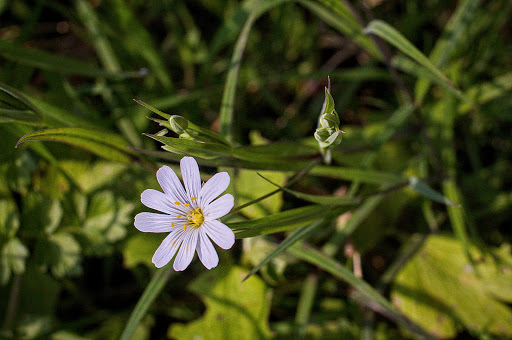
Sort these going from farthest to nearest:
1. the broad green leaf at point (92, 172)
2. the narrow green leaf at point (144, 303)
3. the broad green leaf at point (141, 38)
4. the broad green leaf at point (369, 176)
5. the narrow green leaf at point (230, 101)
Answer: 1. the broad green leaf at point (141, 38)
2. the broad green leaf at point (92, 172)
3. the broad green leaf at point (369, 176)
4. the narrow green leaf at point (230, 101)
5. the narrow green leaf at point (144, 303)

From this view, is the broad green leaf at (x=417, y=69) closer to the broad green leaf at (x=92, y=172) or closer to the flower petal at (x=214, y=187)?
the flower petal at (x=214, y=187)

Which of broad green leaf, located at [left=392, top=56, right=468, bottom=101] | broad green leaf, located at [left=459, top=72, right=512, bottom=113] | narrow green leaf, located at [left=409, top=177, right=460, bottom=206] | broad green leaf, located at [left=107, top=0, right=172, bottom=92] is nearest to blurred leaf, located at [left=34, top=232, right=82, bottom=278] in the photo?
broad green leaf, located at [left=107, top=0, right=172, bottom=92]

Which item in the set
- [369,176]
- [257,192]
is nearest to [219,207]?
[257,192]

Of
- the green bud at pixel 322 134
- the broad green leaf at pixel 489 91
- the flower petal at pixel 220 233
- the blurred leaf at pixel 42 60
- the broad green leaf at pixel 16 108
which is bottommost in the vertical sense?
the flower petal at pixel 220 233

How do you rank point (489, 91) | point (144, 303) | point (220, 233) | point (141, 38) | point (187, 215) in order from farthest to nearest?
point (141, 38) → point (489, 91) → point (144, 303) → point (187, 215) → point (220, 233)

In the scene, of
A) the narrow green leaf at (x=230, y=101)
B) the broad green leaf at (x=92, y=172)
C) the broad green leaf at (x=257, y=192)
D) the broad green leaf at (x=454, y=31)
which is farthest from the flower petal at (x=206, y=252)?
the broad green leaf at (x=454, y=31)

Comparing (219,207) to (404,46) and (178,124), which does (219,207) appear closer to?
(178,124)
